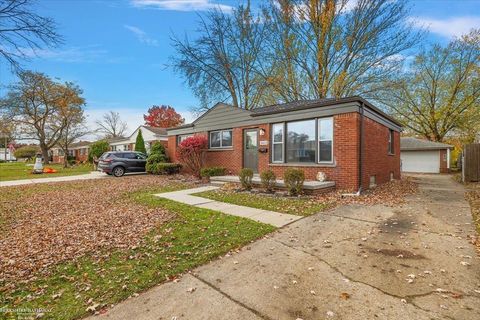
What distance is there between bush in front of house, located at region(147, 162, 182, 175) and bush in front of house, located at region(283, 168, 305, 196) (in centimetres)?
989

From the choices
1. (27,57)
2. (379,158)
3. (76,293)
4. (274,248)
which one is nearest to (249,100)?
(379,158)

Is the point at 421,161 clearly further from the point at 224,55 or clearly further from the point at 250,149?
the point at 224,55

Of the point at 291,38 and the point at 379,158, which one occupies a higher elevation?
the point at 291,38

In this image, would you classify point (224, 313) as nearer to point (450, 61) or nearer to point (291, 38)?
point (291, 38)

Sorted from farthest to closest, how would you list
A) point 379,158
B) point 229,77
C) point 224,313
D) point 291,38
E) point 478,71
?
1. point 229,77
2. point 478,71
3. point 291,38
4. point 379,158
5. point 224,313

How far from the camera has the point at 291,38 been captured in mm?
18375

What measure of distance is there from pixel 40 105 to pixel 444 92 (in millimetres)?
42266

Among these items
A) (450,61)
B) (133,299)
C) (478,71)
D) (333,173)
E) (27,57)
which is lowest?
(133,299)

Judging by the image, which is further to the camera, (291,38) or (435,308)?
(291,38)

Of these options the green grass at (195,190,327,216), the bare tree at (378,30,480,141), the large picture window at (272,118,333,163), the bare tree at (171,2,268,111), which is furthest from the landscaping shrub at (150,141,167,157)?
the bare tree at (378,30,480,141)

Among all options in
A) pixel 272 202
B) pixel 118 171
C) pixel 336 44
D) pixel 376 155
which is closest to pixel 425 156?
pixel 336 44

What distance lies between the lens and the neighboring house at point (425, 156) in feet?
73.0

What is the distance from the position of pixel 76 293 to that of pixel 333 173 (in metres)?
8.17

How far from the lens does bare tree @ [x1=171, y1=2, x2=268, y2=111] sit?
2112 cm
